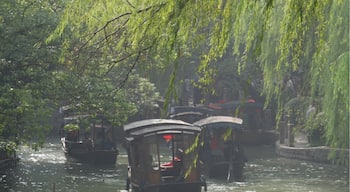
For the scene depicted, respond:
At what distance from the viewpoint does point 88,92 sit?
16.4 m

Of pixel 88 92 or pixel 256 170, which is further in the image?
pixel 256 170

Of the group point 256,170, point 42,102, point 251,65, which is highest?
point 251,65

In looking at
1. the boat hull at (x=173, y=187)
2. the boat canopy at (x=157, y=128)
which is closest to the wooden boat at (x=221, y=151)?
the boat canopy at (x=157, y=128)

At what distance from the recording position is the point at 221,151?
82.5ft

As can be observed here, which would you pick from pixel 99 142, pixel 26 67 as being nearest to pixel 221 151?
pixel 99 142

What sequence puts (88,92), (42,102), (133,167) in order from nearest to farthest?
1. (42,102)
2. (88,92)
3. (133,167)

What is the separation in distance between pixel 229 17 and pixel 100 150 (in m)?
20.4

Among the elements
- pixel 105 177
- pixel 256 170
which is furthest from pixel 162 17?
pixel 256 170

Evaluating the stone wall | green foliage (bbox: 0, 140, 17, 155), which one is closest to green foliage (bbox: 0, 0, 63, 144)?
green foliage (bbox: 0, 140, 17, 155)

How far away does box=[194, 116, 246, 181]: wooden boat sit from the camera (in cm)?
2282

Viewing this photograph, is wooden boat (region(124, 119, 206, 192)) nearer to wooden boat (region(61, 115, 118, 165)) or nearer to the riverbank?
wooden boat (region(61, 115, 118, 165))

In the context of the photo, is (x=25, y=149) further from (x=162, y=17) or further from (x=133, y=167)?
(x=162, y=17)

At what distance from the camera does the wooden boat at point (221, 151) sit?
898 inches

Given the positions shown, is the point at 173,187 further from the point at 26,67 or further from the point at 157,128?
the point at 26,67
